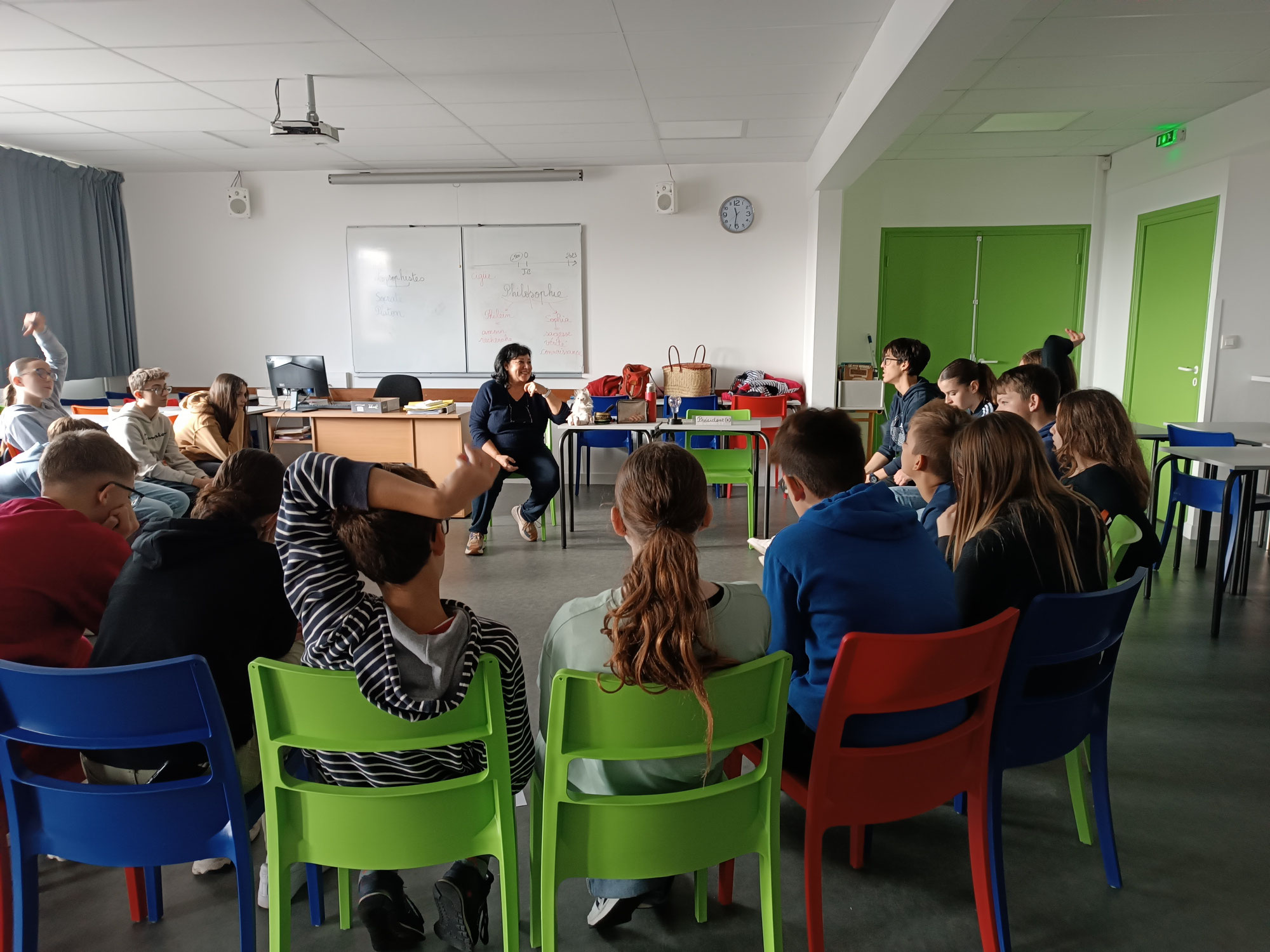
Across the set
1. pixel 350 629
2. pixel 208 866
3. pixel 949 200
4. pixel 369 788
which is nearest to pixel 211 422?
pixel 208 866

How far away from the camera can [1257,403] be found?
17.9 feet

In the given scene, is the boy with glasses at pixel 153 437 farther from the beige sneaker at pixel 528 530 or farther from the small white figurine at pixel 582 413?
the small white figurine at pixel 582 413

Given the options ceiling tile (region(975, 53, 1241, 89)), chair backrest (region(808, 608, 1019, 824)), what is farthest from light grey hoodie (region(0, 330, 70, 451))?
ceiling tile (region(975, 53, 1241, 89))

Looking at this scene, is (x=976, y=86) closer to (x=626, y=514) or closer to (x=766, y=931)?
(x=626, y=514)

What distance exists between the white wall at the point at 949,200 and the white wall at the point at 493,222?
2.08ft

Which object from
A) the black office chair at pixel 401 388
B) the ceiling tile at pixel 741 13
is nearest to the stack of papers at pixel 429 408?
the black office chair at pixel 401 388

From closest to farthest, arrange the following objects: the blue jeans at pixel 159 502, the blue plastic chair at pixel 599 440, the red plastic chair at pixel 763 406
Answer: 1. the blue jeans at pixel 159 502
2. the blue plastic chair at pixel 599 440
3. the red plastic chair at pixel 763 406

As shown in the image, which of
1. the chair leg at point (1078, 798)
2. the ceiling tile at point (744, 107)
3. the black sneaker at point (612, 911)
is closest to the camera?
the black sneaker at point (612, 911)

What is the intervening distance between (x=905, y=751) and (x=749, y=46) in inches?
146

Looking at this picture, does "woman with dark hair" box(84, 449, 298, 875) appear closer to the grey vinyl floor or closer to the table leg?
the grey vinyl floor

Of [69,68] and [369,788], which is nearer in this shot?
[369,788]

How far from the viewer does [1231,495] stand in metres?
3.59

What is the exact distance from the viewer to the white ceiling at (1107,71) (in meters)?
3.83

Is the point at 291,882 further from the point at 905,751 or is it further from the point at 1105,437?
the point at 1105,437
